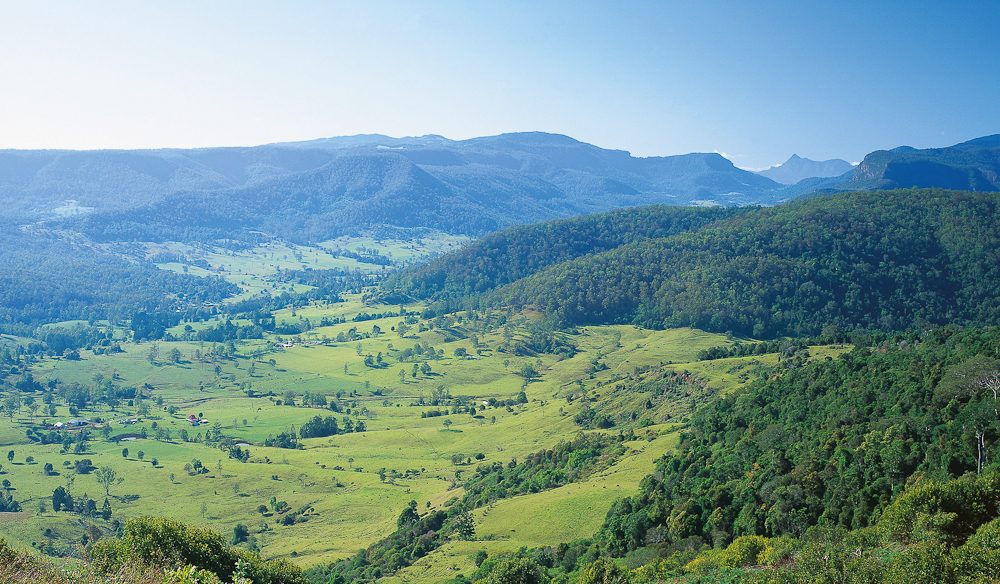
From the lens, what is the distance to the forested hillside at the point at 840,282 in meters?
170

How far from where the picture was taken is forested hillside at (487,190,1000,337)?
169750 millimetres

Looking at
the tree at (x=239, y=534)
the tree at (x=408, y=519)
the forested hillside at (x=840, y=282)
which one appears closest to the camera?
the tree at (x=408, y=519)

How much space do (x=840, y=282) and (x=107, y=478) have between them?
526 feet

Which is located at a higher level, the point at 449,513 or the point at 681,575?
the point at 681,575

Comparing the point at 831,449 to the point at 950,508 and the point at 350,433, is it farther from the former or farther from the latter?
the point at 350,433

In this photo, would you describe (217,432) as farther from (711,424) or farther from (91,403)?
(711,424)

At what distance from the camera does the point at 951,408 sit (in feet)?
165

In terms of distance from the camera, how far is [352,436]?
12612 cm

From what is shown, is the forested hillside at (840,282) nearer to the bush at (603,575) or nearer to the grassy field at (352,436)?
the grassy field at (352,436)

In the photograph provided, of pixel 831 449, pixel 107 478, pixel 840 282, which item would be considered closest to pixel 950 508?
pixel 831 449

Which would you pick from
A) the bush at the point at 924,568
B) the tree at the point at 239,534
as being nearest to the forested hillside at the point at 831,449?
the bush at the point at 924,568

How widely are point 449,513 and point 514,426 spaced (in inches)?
1648

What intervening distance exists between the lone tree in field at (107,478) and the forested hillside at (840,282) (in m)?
115

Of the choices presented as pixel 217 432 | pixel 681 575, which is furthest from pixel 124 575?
pixel 217 432
